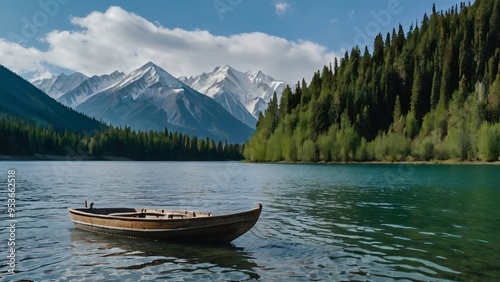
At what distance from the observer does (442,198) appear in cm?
5294

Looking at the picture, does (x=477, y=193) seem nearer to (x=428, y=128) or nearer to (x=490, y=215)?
(x=490, y=215)

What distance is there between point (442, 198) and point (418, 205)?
8.20m

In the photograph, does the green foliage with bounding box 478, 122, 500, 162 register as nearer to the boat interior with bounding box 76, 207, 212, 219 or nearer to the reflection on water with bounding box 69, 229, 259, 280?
the boat interior with bounding box 76, 207, 212, 219

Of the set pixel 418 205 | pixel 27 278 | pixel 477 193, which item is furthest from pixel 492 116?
pixel 27 278

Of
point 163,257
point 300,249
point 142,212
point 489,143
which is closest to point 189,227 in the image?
point 163,257

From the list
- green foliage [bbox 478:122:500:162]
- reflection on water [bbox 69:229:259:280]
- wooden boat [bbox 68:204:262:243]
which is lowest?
reflection on water [bbox 69:229:259:280]

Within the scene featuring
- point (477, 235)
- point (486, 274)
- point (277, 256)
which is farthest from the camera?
point (477, 235)

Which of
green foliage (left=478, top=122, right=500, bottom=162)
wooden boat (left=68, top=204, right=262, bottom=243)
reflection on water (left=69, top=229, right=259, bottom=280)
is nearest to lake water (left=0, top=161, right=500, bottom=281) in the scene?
reflection on water (left=69, top=229, right=259, bottom=280)

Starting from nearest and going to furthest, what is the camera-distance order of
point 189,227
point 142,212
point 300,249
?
point 300,249 → point 189,227 → point 142,212

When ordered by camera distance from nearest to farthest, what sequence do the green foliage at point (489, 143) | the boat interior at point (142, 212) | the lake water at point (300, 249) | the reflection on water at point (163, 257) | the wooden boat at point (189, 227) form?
1. the lake water at point (300, 249)
2. the reflection on water at point (163, 257)
3. the wooden boat at point (189, 227)
4. the boat interior at point (142, 212)
5. the green foliage at point (489, 143)

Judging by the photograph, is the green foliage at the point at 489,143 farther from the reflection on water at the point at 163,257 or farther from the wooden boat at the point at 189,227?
the reflection on water at the point at 163,257

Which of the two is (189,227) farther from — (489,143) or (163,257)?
(489,143)

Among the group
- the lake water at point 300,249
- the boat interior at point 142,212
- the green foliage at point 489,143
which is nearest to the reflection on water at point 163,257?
the lake water at point 300,249

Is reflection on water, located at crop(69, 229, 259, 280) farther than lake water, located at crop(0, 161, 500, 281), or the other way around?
reflection on water, located at crop(69, 229, 259, 280)
